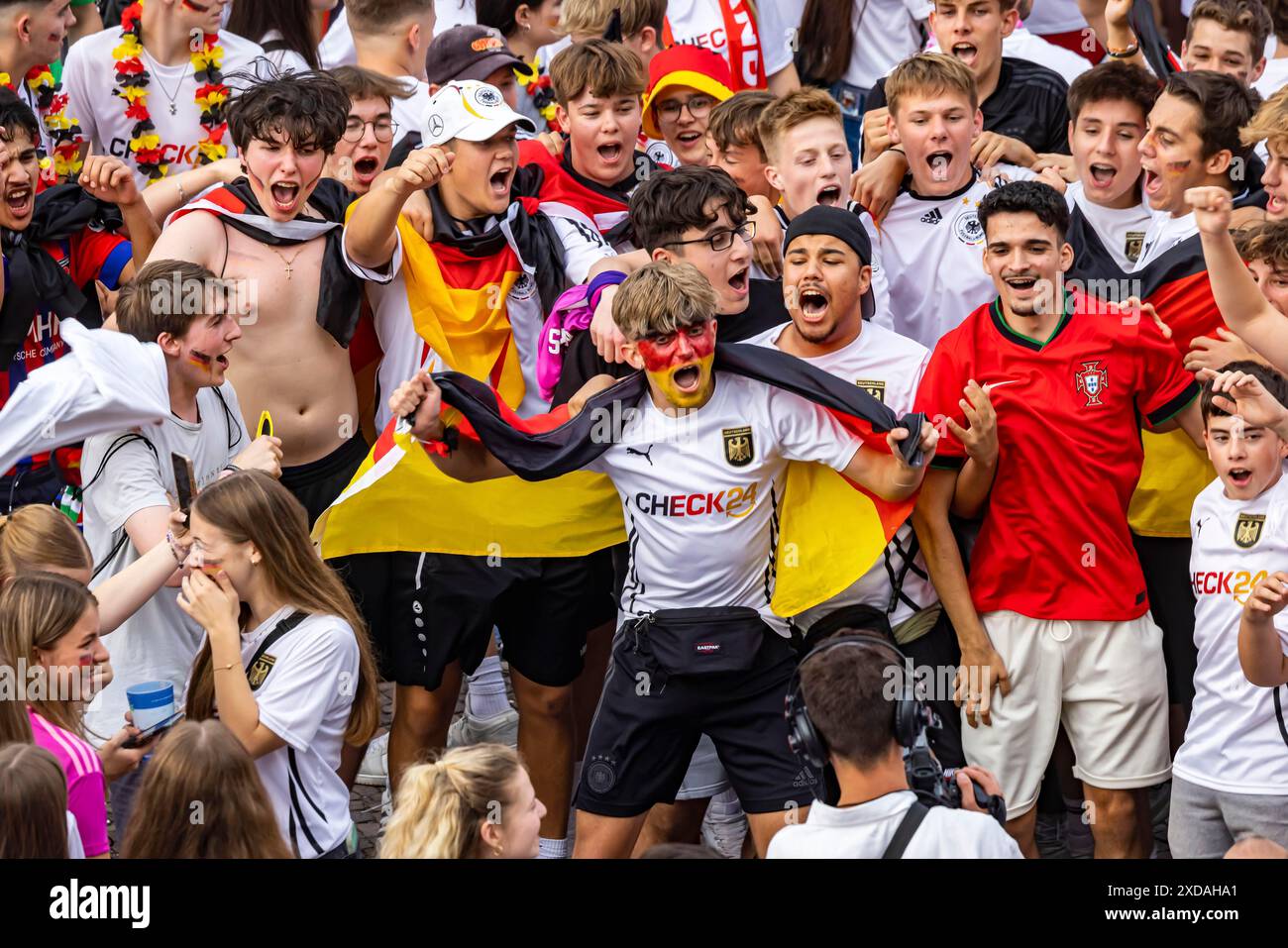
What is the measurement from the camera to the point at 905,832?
4.07 m

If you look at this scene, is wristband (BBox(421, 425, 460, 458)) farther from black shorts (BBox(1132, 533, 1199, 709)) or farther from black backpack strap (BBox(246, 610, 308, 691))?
black shorts (BBox(1132, 533, 1199, 709))

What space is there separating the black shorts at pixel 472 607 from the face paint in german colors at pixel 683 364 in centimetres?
107

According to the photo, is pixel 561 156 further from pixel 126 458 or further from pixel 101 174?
pixel 126 458

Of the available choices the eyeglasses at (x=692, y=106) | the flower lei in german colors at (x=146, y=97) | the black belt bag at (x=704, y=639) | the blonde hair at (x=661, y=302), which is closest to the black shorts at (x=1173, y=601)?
the black belt bag at (x=704, y=639)

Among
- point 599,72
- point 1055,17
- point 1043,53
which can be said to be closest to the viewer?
point 599,72

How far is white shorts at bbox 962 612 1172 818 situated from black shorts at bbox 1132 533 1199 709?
0.39m

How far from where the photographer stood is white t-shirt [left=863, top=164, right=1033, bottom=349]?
678cm

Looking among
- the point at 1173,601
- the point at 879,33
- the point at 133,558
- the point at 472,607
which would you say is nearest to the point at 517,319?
the point at 472,607

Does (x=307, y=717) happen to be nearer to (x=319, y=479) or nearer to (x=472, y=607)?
(x=472, y=607)

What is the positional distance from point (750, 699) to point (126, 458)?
2.15 metres

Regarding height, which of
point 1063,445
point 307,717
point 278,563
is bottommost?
point 307,717

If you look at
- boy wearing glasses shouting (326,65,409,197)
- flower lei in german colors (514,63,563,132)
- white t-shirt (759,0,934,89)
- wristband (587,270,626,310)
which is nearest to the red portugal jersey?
wristband (587,270,626,310)

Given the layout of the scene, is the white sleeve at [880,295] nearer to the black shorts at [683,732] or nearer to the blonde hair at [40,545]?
the black shorts at [683,732]

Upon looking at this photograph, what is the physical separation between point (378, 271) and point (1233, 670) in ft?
10.8
